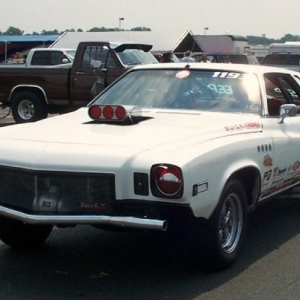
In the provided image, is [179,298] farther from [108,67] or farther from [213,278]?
[108,67]

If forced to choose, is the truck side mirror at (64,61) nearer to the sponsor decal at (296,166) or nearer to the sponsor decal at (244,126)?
the sponsor decal at (296,166)

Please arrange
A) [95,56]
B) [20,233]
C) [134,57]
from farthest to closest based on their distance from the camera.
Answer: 1. [134,57]
2. [95,56]
3. [20,233]

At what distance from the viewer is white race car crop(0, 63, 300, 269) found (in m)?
4.60

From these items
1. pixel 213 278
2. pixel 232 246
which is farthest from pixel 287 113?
pixel 213 278

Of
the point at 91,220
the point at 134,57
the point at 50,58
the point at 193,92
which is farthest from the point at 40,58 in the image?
the point at 91,220

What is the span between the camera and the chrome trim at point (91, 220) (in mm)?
4496

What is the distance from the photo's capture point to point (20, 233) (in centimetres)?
569

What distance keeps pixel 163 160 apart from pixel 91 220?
0.63m

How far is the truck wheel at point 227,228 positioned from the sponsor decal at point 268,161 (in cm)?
44

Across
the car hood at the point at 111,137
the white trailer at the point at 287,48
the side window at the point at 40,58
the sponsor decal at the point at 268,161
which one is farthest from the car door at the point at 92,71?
the white trailer at the point at 287,48

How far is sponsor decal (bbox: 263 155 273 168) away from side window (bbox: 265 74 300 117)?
0.58m

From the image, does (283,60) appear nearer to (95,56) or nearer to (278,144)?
(95,56)

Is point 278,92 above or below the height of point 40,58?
above

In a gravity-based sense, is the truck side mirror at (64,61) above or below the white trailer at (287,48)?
above
